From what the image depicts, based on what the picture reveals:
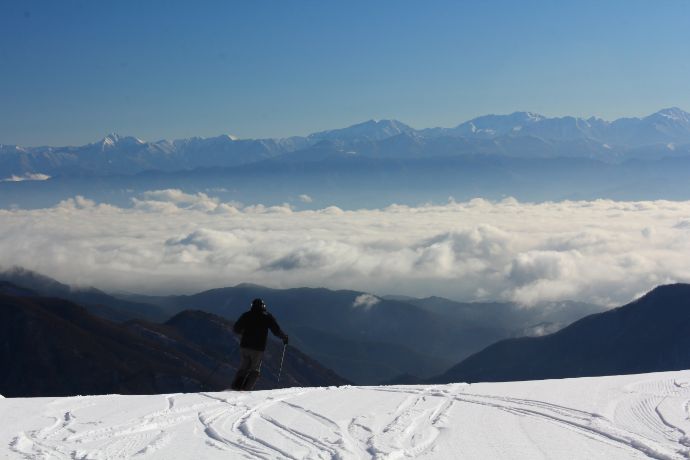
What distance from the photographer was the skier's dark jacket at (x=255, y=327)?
17.0 metres

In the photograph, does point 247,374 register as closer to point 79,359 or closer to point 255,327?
point 255,327

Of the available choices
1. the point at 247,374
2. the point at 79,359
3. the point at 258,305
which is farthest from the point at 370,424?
the point at 79,359

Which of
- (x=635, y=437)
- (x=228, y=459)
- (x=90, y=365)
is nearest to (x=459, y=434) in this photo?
(x=635, y=437)

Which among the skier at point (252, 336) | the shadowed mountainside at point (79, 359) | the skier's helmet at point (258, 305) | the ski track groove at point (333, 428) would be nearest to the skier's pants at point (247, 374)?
the skier at point (252, 336)

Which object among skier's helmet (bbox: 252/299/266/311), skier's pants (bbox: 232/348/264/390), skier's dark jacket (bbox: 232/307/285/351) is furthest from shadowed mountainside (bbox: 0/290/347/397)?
skier's helmet (bbox: 252/299/266/311)

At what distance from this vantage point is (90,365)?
536 feet

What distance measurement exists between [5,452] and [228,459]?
2.99 metres

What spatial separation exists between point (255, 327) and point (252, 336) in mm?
255

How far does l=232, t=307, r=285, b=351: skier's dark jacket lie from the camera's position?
16953 millimetres

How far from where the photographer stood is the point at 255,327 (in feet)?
56.1

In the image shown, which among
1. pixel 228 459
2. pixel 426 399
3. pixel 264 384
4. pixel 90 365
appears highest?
pixel 228 459

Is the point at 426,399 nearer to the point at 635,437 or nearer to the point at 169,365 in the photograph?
the point at 635,437

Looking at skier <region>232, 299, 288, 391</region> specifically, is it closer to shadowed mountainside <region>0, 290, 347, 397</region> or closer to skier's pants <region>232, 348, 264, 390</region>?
skier's pants <region>232, 348, 264, 390</region>

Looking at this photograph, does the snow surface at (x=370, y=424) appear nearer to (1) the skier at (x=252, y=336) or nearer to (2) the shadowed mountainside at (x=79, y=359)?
(1) the skier at (x=252, y=336)
